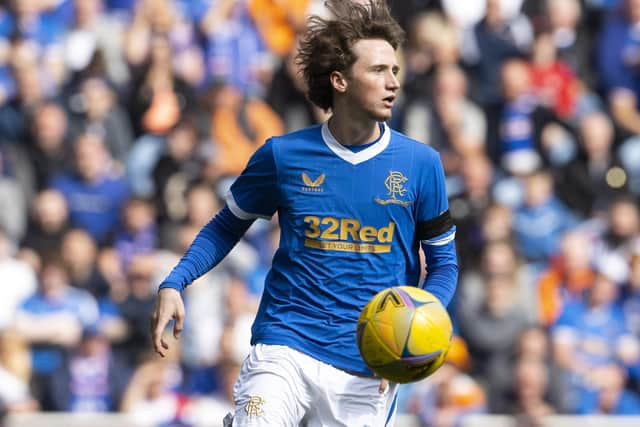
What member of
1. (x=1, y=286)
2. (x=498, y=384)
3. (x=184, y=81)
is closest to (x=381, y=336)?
(x=498, y=384)

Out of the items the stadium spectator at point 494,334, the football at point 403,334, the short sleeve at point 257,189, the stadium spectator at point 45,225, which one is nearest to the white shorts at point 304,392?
the football at point 403,334

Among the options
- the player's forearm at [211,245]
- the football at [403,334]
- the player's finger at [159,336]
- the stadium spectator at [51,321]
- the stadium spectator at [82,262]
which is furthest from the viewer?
the stadium spectator at [82,262]

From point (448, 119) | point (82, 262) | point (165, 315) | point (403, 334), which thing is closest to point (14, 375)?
point (82, 262)

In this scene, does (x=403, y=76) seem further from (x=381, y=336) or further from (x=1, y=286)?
(x=381, y=336)

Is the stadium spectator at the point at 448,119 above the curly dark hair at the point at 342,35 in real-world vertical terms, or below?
below

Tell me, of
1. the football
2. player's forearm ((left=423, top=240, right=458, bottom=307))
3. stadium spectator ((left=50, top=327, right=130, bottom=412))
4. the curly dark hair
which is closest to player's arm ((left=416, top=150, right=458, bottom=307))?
player's forearm ((left=423, top=240, right=458, bottom=307))

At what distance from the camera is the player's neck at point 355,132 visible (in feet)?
18.3

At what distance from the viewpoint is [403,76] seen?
11578mm

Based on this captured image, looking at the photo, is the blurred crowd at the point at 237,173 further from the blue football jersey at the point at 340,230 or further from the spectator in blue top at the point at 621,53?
the blue football jersey at the point at 340,230

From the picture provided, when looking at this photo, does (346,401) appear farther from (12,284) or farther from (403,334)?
(12,284)

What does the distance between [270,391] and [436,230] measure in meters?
0.99

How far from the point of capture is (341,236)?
5453 millimetres

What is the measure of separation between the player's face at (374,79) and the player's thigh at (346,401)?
3.64 feet

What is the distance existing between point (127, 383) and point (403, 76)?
12.1 feet
